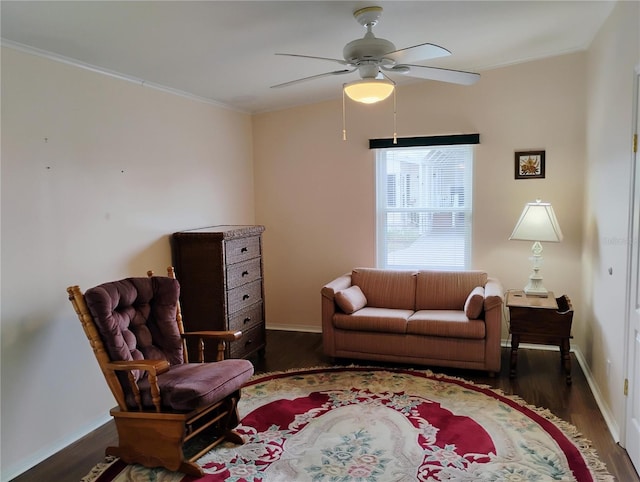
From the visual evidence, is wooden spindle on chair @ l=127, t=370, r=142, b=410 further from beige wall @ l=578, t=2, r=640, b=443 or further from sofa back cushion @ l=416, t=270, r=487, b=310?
beige wall @ l=578, t=2, r=640, b=443

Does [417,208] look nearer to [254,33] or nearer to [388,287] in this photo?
[388,287]

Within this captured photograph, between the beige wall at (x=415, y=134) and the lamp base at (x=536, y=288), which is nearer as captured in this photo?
the lamp base at (x=536, y=288)

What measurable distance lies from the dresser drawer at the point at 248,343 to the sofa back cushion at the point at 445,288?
146cm

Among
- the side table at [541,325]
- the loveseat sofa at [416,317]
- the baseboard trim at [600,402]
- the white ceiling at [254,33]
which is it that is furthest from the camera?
the loveseat sofa at [416,317]

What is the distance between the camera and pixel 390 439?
2953mm

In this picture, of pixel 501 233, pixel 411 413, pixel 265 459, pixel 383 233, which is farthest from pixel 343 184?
pixel 265 459

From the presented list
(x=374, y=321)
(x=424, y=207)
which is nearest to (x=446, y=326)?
(x=374, y=321)

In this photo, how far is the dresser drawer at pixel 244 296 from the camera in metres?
3.99

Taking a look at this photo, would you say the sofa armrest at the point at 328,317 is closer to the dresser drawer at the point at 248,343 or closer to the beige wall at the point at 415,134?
the dresser drawer at the point at 248,343

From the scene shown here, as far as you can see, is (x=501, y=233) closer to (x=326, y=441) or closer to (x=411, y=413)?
(x=411, y=413)

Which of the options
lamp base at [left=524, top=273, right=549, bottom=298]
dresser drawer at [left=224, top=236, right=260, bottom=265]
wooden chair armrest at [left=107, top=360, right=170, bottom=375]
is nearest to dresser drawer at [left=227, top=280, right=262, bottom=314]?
dresser drawer at [left=224, top=236, right=260, bottom=265]

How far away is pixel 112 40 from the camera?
2826mm

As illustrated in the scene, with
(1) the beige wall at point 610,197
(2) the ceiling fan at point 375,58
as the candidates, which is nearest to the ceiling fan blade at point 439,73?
(2) the ceiling fan at point 375,58

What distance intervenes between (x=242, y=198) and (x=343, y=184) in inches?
42.4
